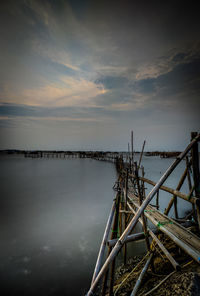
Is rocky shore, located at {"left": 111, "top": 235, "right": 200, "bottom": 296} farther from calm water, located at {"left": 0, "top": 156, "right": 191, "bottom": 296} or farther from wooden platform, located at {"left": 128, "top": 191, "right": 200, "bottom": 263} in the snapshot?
calm water, located at {"left": 0, "top": 156, "right": 191, "bottom": 296}

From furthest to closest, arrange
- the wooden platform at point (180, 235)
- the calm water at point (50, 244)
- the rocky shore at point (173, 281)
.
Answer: the calm water at point (50, 244), the wooden platform at point (180, 235), the rocky shore at point (173, 281)

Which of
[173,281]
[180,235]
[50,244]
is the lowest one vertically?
[50,244]

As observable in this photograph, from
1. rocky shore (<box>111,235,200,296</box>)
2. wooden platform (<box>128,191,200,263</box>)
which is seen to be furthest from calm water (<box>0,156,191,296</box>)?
wooden platform (<box>128,191,200,263</box>)

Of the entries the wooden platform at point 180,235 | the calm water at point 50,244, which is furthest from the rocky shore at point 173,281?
the calm water at point 50,244

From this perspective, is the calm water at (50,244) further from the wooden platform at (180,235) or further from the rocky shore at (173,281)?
the wooden platform at (180,235)

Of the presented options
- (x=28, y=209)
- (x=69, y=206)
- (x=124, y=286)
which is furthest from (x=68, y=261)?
(x=28, y=209)

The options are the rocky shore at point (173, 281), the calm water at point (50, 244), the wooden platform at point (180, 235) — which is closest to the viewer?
the rocky shore at point (173, 281)

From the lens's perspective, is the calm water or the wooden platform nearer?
the wooden platform

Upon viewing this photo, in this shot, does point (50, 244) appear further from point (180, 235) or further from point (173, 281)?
point (180, 235)

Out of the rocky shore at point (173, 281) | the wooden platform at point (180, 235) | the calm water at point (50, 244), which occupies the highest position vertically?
A: the wooden platform at point (180, 235)

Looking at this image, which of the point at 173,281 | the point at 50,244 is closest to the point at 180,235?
the point at 173,281

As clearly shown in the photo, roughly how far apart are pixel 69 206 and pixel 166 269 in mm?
8949

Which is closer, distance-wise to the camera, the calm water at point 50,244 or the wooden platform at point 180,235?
the wooden platform at point 180,235

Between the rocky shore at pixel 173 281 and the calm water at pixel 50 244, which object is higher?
the rocky shore at pixel 173 281
